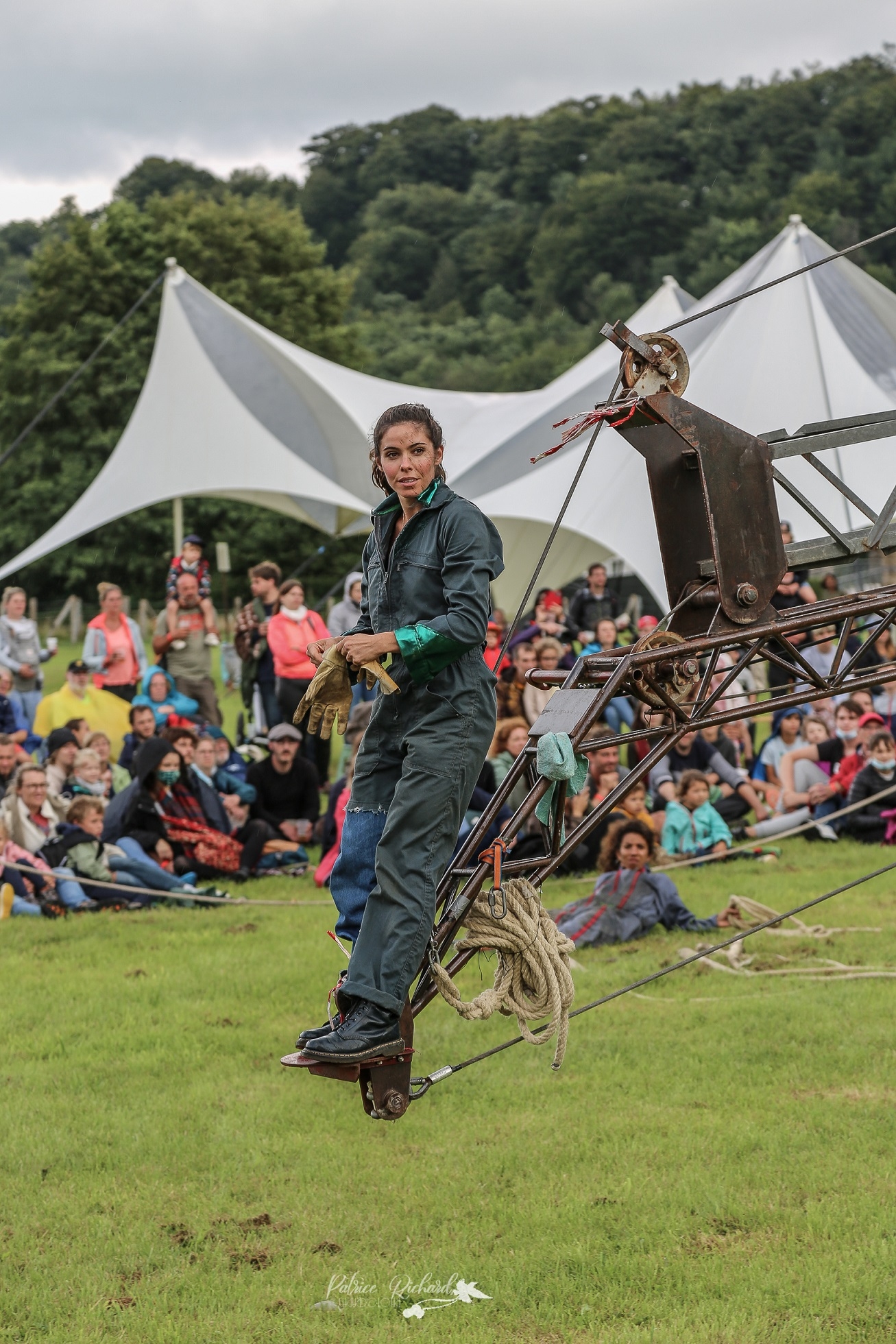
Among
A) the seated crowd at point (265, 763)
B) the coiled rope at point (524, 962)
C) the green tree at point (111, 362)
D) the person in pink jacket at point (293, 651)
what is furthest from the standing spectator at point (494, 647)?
the green tree at point (111, 362)

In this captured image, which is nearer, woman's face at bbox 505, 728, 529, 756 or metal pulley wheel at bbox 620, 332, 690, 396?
metal pulley wheel at bbox 620, 332, 690, 396

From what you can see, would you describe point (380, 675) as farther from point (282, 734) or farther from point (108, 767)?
point (108, 767)

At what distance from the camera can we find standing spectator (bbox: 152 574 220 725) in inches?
458

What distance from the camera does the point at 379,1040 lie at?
127 inches

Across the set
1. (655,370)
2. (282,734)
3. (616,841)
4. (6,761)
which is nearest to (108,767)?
(6,761)

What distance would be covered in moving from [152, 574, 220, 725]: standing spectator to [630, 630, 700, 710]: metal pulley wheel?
8357 millimetres

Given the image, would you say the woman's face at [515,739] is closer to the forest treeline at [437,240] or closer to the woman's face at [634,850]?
the woman's face at [634,850]

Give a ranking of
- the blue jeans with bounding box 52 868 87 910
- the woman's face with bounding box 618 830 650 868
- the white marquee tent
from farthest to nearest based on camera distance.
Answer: the white marquee tent → the blue jeans with bounding box 52 868 87 910 → the woman's face with bounding box 618 830 650 868

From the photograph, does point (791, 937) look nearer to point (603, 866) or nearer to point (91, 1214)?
point (603, 866)

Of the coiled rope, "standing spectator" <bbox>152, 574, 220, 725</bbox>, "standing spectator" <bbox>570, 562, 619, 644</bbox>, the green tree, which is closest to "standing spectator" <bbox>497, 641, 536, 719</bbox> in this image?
"standing spectator" <bbox>570, 562, 619, 644</bbox>

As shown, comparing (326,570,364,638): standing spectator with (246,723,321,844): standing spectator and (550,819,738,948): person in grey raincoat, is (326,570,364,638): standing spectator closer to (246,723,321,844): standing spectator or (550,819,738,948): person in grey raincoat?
(246,723,321,844): standing spectator

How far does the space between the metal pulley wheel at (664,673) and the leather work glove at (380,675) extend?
60cm

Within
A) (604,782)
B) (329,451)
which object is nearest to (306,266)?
(329,451)

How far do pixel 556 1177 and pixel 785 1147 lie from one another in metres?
0.90
